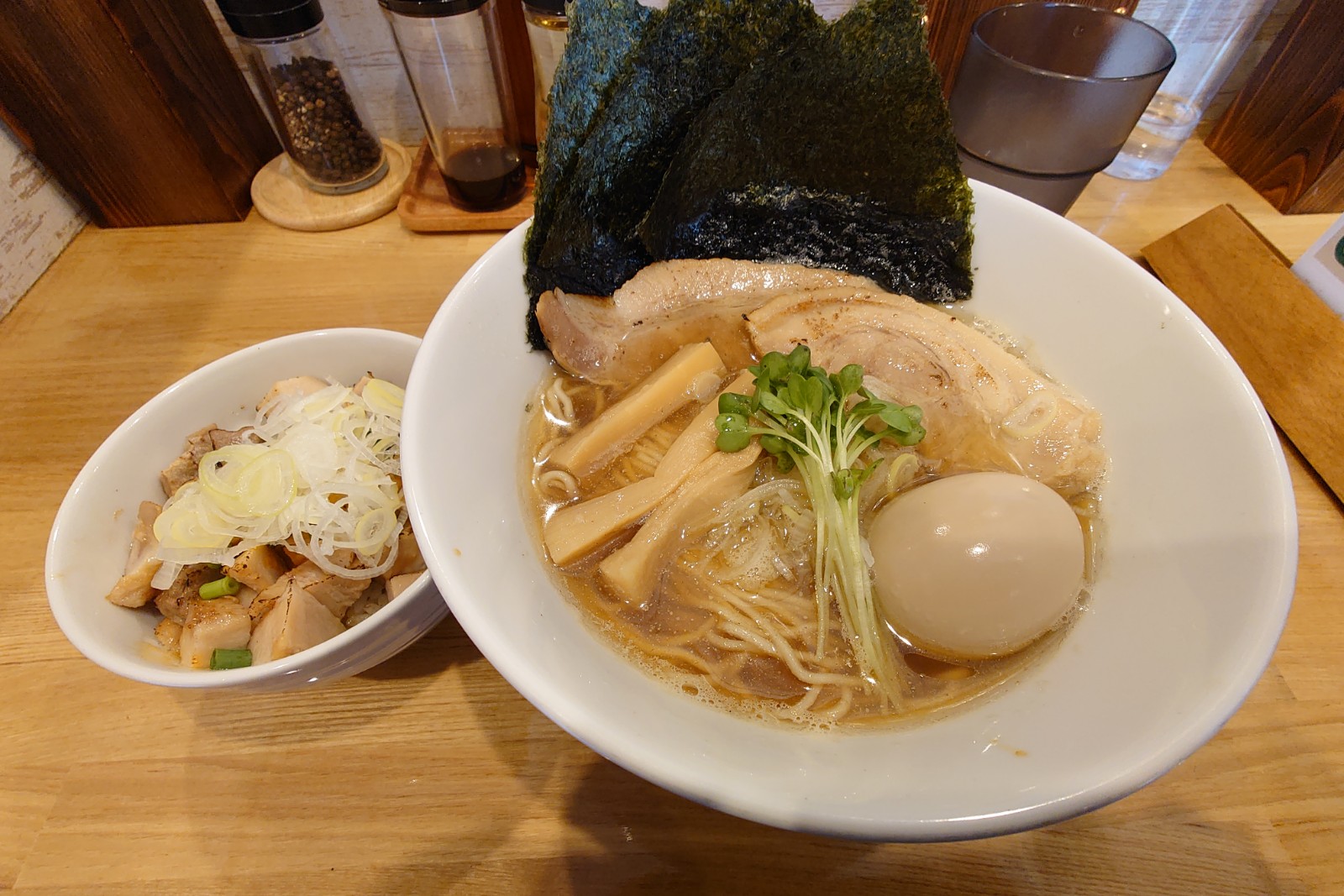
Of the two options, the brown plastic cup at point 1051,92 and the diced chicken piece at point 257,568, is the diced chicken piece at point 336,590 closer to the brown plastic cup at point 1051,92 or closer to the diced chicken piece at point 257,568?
the diced chicken piece at point 257,568

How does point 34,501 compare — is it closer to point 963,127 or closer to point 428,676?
point 428,676

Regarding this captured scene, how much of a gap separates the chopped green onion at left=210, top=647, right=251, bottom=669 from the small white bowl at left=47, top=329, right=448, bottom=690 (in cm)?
5

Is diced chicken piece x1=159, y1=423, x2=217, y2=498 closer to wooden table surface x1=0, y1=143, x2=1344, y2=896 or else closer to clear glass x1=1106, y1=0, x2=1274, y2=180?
wooden table surface x1=0, y1=143, x2=1344, y2=896

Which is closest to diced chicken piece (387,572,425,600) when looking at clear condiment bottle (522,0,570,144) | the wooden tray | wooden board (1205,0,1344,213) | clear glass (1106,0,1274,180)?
clear condiment bottle (522,0,570,144)

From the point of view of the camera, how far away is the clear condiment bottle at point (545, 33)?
1601 mm

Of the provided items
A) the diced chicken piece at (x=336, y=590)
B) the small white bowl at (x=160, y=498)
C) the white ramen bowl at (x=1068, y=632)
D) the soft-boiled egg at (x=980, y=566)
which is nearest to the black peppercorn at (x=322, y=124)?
the small white bowl at (x=160, y=498)

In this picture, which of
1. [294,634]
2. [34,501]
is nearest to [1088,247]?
[294,634]

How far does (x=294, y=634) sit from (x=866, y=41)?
1347 mm

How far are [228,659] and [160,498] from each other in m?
0.42

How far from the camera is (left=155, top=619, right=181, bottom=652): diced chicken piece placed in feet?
3.65

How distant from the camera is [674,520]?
109 centimetres

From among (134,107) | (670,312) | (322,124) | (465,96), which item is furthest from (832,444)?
(134,107)

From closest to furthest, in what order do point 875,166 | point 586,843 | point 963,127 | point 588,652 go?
point 588,652 < point 586,843 < point 875,166 < point 963,127

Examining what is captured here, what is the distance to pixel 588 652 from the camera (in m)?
0.90
